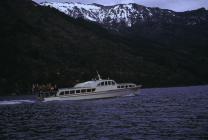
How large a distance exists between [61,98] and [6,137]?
55.3 metres

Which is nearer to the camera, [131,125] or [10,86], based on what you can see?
[131,125]

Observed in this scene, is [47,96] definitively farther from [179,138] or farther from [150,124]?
[179,138]

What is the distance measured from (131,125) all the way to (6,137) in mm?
12741

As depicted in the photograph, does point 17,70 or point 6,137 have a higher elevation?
point 17,70

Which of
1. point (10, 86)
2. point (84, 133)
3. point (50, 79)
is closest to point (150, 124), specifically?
point (84, 133)

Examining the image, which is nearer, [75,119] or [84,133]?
[84,133]

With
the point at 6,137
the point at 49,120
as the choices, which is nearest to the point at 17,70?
the point at 49,120

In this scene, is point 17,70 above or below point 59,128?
above

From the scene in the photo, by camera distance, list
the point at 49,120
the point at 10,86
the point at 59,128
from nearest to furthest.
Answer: the point at 59,128
the point at 49,120
the point at 10,86

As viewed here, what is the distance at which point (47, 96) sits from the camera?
309 ft

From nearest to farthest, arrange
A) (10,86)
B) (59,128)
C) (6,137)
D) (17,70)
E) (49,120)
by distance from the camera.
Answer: (6,137)
(59,128)
(49,120)
(10,86)
(17,70)

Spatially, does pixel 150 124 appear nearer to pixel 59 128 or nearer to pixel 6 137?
pixel 59 128

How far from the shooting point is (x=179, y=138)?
35.2 meters

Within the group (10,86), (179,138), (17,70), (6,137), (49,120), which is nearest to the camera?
(179,138)
